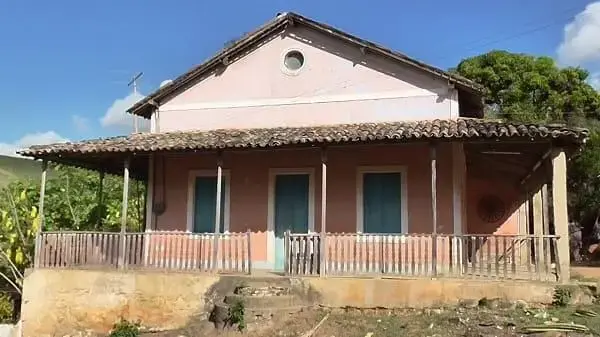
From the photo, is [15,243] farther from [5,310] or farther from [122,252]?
[122,252]

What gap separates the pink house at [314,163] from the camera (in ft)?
39.5

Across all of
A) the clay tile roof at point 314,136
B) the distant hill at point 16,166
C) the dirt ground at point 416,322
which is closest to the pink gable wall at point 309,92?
the clay tile roof at point 314,136

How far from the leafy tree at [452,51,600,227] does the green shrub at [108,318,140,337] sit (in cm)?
1854

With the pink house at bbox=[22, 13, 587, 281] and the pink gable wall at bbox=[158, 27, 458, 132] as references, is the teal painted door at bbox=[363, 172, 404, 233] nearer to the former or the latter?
the pink house at bbox=[22, 13, 587, 281]

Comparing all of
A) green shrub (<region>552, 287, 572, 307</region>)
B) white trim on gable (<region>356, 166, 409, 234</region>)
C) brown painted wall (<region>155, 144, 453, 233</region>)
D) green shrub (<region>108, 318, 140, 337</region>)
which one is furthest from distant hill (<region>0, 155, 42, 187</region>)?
green shrub (<region>552, 287, 572, 307</region>)

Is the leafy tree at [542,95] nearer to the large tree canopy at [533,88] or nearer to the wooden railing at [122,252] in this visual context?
the large tree canopy at [533,88]

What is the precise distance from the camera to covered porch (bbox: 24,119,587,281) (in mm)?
11492

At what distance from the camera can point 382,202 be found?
1379cm

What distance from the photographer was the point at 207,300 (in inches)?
479

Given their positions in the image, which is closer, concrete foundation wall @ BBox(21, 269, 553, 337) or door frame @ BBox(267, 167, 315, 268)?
concrete foundation wall @ BBox(21, 269, 553, 337)

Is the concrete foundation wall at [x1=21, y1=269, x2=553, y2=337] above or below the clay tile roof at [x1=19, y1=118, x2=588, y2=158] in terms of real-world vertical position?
below

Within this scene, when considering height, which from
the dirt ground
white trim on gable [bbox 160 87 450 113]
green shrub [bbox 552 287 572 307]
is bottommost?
the dirt ground

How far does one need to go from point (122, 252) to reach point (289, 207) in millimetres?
3900

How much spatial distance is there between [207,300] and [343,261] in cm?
283
